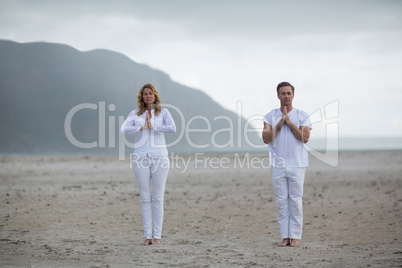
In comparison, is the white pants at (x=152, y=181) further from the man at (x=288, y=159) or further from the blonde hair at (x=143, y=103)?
the man at (x=288, y=159)

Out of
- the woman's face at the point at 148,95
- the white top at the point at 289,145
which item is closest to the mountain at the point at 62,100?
the woman's face at the point at 148,95

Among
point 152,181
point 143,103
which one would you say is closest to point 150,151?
point 152,181

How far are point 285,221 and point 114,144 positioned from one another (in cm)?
5905

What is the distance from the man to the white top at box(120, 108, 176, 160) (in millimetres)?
1481

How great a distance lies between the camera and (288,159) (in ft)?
24.7

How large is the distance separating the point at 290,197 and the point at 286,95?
4.83 ft

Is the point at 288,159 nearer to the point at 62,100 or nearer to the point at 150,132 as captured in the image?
the point at 150,132

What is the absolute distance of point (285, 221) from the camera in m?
7.57

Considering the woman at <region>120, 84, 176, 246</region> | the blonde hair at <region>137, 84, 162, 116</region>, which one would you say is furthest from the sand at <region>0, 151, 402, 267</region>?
the blonde hair at <region>137, 84, 162, 116</region>

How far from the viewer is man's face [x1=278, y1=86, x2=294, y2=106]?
7539mm

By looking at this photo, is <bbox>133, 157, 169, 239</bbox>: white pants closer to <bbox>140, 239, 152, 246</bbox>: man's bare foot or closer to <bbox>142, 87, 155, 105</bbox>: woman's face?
<bbox>140, 239, 152, 246</bbox>: man's bare foot

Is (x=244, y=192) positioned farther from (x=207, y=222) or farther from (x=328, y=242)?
(x=328, y=242)

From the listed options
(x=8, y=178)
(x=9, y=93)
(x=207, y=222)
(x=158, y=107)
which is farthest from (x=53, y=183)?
(x=9, y=93)

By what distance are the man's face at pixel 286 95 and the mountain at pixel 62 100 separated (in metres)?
47.7
